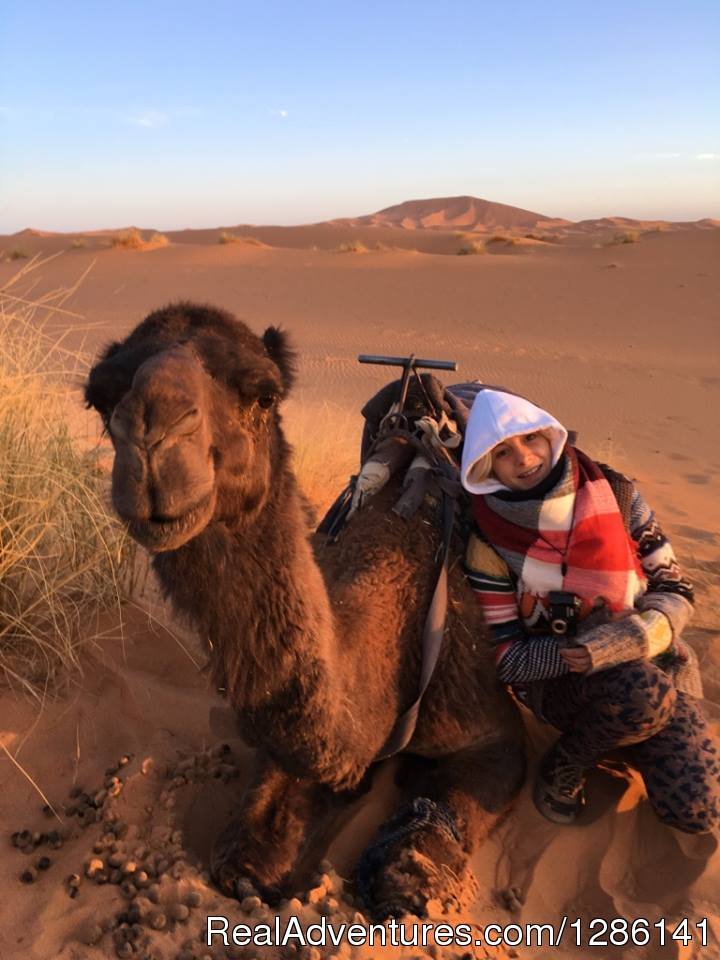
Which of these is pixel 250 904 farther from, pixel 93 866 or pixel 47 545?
pixel 47 545

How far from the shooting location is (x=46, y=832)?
3117 mm

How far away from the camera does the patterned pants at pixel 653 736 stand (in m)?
3.03

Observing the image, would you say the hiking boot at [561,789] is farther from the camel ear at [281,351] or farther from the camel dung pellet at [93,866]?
the camel ear at [281,351]

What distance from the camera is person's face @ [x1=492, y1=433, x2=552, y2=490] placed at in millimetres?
3318

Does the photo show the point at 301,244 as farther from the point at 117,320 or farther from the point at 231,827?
the point at 231,827

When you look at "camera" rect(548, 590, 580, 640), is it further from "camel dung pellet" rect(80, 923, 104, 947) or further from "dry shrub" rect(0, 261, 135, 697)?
"dry shrub" rect(0, 261, 135, 697)

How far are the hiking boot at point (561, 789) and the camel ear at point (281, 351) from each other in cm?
198

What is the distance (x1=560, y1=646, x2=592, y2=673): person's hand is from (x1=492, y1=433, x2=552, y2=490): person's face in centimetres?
72

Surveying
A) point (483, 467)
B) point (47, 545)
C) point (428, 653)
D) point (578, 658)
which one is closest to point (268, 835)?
point (428, 653)

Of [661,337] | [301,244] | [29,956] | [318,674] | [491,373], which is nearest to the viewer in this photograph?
[29,956]

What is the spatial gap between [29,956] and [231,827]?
32.9 inches

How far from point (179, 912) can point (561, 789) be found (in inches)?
65.2

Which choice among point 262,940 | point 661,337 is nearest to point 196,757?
point 262,940

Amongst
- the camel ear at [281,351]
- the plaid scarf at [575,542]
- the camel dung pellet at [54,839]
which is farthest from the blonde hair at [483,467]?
the camel dung pellet at [54,839]
